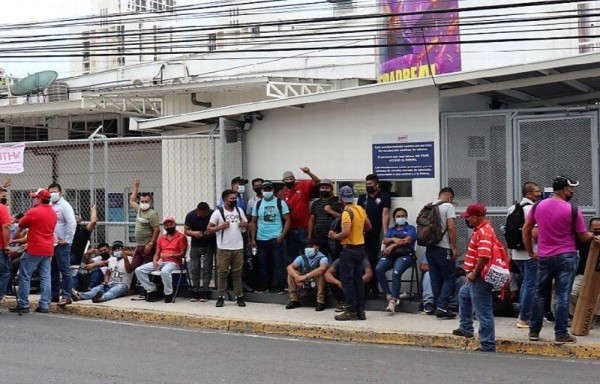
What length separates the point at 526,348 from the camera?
8.60 meters

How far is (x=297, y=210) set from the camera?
473 inches

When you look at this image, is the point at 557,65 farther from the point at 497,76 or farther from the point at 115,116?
the point at 115,116

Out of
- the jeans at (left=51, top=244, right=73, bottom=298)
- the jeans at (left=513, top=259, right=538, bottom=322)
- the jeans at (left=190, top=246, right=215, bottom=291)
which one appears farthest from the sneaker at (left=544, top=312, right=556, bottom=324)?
the jeans at (left=51, top=244, right=73, bottom=298)

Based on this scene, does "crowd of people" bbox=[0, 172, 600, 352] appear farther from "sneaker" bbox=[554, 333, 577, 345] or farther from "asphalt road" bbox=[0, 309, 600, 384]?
"asphalt road" bbox=[0, 309, 600, 384]

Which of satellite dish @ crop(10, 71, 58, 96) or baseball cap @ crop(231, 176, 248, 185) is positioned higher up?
satellite dish @ crop(10, 71, 58, 96)

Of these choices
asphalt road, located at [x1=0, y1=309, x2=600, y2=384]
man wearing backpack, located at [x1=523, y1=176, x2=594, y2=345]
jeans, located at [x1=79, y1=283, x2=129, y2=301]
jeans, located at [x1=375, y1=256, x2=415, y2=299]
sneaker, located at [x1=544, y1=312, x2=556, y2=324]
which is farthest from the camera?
jeans, located at [x1=79, y1=283, x2=129, y2=301]

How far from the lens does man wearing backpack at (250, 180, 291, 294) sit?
11938 mm

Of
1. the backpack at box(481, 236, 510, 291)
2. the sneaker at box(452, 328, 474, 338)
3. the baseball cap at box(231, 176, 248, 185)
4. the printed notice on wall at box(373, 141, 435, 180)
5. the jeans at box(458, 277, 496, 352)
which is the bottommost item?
the sneaker at box(452, 328, 474, 338)

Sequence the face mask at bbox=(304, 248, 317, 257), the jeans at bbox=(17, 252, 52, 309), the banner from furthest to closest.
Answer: the banner → the jeans at bbox=(17, 252, 52, 309) → the face mask at bbox=(304, 248, 317, 257)

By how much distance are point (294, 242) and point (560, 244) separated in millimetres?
4691

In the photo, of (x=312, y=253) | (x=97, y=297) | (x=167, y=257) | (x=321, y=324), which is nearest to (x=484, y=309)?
(x=321, y=324)

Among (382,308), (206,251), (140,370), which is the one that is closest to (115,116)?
(206,251)

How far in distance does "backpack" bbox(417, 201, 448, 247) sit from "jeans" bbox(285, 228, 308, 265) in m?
2.19

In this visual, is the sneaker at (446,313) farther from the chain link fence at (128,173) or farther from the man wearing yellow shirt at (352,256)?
the chain link fence at (128,173)
